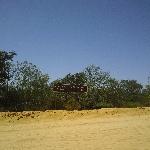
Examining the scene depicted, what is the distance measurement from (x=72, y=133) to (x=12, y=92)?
19.5 m

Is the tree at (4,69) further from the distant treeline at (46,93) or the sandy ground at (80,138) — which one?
the sandy ground at (80,138)

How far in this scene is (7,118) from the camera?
722 inches

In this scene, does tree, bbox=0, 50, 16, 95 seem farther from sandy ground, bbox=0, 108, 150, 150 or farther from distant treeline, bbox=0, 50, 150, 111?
sandy ground, bbox=0, 108, 150, 150

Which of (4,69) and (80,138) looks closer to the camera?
(80,138)

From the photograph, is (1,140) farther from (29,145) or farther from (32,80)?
(32,80)

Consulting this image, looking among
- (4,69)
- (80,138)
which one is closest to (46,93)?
(4,69)

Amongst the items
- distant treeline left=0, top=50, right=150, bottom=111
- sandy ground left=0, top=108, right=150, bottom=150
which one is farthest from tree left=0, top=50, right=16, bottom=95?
sandy ground left=0, top=108, right=150, bottom=150

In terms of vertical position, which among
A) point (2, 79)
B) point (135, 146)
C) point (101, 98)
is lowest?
point (135, 146)

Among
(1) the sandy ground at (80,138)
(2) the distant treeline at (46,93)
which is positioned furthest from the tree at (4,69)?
(1) the sandy ground at (80,138)

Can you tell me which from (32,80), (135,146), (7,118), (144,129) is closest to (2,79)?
(32,80)

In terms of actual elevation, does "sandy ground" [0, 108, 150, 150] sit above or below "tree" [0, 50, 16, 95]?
below

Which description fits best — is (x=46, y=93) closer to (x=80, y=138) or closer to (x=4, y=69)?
(x=4, y=69)

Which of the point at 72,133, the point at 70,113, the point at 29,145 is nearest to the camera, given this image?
the point at 29,145

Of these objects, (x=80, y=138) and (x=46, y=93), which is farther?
(x=46, y=93)
